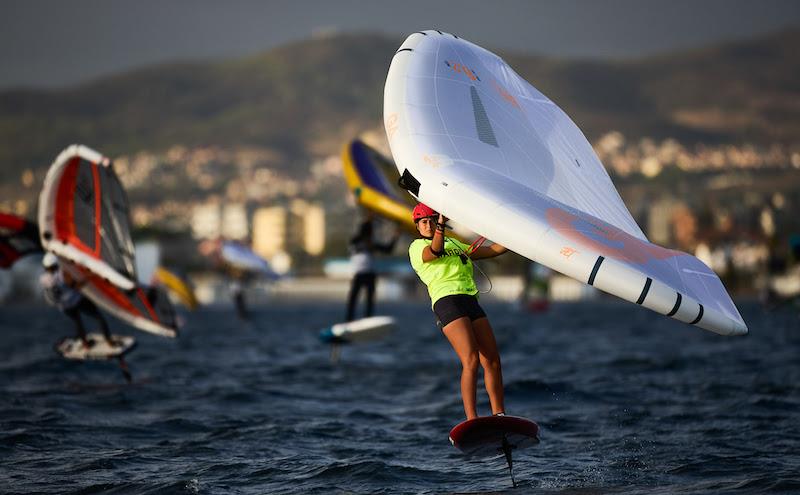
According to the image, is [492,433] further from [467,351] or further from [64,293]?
[64,293]

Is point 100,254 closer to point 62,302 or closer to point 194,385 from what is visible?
point 62,302

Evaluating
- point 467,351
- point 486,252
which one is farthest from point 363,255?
point 467,351


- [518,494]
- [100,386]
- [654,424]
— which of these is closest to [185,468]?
[518,494]

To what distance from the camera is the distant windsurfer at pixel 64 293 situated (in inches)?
707

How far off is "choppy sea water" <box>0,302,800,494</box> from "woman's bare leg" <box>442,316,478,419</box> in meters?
0.67

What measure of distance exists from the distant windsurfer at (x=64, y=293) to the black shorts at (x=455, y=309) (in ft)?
32.6

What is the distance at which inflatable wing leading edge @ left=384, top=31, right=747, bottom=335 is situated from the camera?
845 centimetres

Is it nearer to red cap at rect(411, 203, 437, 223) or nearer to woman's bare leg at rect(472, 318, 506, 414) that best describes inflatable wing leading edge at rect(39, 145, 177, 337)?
red cap at rect(411, 203, 437, 223)

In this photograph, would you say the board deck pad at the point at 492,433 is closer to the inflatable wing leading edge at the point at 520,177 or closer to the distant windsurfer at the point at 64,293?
the inflatable wing leading edge at the point at 520,177

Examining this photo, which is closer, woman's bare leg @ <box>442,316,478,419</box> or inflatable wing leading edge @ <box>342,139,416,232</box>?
woman's bare leg @ <box>442,316,478,419</box>

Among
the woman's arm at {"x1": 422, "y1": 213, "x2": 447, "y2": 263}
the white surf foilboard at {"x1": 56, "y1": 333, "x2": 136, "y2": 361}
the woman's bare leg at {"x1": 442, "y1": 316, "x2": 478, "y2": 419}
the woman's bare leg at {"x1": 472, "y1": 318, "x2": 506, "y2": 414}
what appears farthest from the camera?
the white surf foilboard at {"x1": 56, "y1": 333, "x2": 136, "y2": 361}

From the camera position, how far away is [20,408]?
14102mm

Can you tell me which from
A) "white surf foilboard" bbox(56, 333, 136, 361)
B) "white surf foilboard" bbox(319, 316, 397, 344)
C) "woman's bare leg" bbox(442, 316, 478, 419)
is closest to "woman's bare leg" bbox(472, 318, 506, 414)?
"woman's bare leg" bbox(442, 316, 478, 419)

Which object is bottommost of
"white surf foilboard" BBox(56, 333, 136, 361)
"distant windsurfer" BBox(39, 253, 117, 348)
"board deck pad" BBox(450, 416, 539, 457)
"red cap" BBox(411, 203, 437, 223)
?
"board deck pad" BBox(450, 416, 539, 457)
